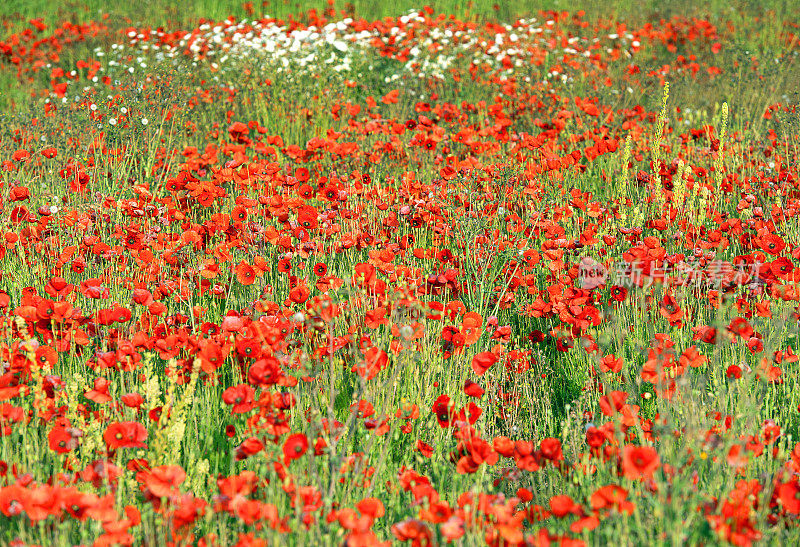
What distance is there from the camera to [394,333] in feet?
7.31

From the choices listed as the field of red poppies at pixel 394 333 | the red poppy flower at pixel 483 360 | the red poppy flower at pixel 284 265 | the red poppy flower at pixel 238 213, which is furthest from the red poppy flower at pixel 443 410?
the red poppy flower at pixel 238 213

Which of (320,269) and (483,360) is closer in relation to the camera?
(483,360)

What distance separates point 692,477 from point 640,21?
9.40 m

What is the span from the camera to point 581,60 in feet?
25.0

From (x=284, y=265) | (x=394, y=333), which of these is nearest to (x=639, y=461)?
(x=394, y=333)

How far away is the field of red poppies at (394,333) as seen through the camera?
67.2 inches

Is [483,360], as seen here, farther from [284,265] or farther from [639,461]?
[284,265]

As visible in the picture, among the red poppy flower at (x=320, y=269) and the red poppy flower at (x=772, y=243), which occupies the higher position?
the red poppy flower at (x=772, y=243)

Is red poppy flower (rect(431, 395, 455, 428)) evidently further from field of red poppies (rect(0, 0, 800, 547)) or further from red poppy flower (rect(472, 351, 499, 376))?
red poppy flower (rect(472, 351, 499, 376))

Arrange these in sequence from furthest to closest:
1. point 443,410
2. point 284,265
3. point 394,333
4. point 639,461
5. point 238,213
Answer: point 238,213
point 284,265
point 394,333
point 443,410
point 639,461

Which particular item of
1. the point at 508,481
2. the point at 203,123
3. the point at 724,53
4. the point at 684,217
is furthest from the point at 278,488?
the point at 724,53

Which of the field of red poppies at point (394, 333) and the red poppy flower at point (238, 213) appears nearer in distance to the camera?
the field of red poppies at point (394, 333)

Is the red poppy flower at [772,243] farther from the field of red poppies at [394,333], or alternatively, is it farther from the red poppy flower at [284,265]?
the red poppy flower at [284,265]

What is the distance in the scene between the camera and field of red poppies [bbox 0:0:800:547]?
1707mm
